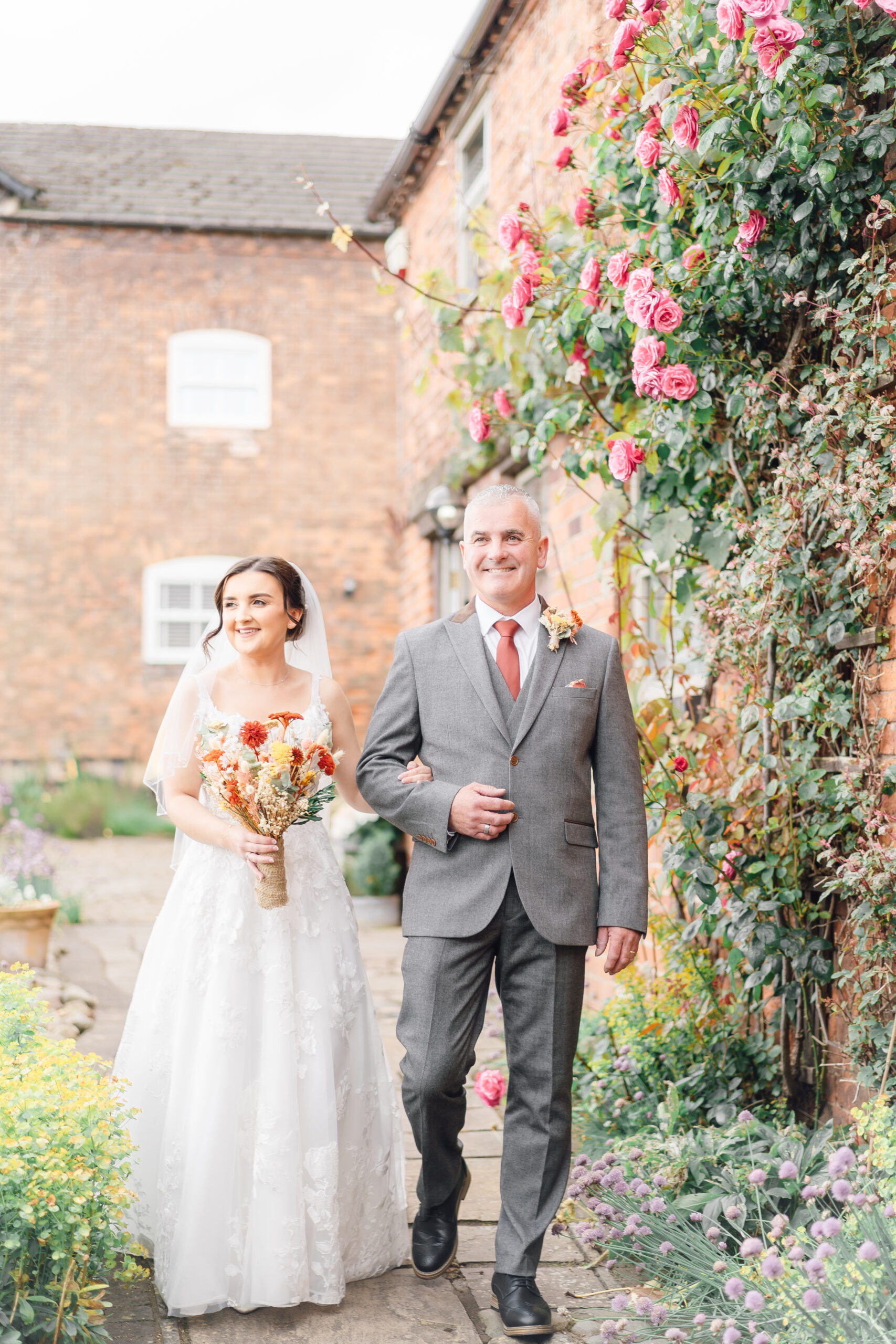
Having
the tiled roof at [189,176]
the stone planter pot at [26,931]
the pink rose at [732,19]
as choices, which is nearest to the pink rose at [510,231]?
the pink rose at [732,19]

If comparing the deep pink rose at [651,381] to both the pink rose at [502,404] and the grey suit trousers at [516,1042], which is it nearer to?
the pink rose at [502,404]

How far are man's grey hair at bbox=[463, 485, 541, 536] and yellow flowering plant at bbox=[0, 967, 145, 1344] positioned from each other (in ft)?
5.25

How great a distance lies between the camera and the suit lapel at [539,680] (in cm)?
286

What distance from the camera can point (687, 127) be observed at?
10.7 feet

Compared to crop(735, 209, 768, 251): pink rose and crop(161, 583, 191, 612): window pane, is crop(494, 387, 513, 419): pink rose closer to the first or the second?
crop(735, 209, 768, 251): pink rose

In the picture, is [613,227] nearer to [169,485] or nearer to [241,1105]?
[241,1105]

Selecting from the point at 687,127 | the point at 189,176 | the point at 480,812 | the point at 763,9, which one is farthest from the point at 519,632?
the point at 189,176

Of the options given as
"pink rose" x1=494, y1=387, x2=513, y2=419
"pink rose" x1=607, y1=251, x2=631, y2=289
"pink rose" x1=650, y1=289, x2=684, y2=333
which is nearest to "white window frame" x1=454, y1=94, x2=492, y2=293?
"pink rose" x1=494, y1=387, x2=513, y2=419

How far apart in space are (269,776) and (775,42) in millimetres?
2159

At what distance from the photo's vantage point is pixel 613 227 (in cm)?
493

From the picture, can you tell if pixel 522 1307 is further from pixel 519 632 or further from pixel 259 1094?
pixel 519 632

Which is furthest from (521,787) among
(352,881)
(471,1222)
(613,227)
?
(352,881)

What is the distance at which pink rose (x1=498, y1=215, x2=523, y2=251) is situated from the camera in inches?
166

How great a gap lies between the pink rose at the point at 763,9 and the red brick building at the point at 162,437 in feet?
36.3
